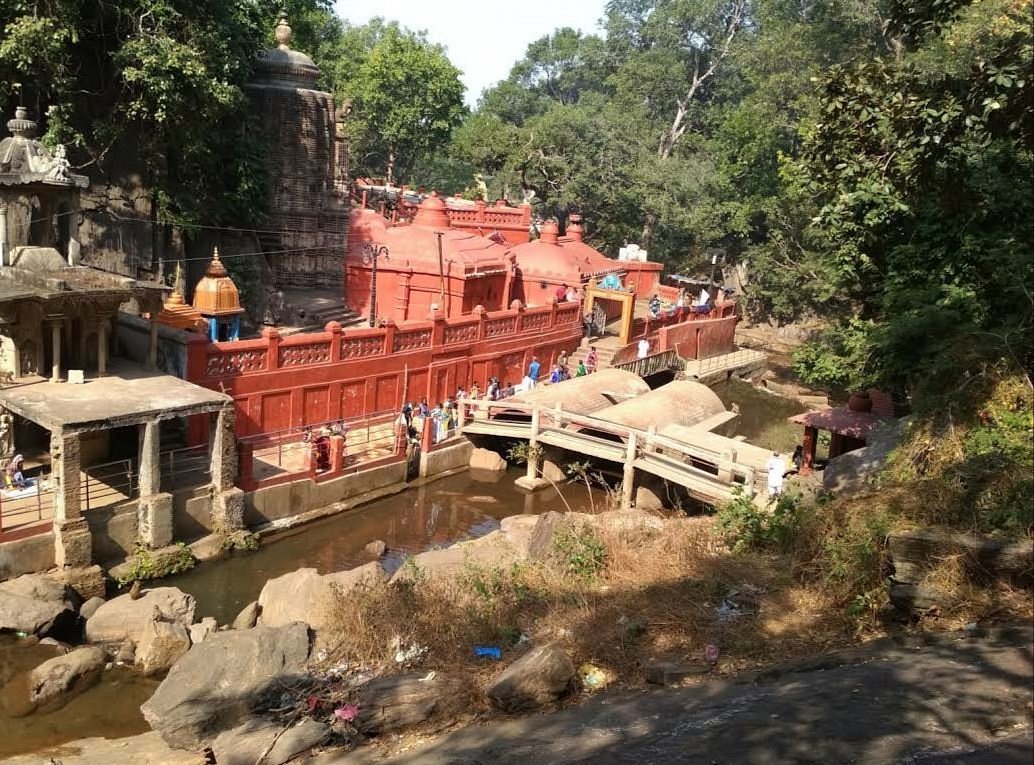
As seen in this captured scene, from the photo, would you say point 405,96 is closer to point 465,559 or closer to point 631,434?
point 631,434

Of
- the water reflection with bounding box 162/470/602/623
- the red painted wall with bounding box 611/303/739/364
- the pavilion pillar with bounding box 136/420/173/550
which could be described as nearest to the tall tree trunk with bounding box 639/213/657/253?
the red painted wall with bounding box 611/303/739/364

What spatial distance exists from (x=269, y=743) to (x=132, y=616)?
5.49 meters

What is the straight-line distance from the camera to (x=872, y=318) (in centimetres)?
1773

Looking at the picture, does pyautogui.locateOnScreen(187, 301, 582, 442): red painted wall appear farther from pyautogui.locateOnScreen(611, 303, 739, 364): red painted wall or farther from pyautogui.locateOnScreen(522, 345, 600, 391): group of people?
pyautogui.locateOnScreen(611, 303, 739, 364): red painted wall

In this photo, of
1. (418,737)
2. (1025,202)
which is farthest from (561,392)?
(418,737)

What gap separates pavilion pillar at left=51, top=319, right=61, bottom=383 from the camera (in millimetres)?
16062

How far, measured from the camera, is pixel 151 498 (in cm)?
1573

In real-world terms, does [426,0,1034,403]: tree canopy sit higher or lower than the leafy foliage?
higher

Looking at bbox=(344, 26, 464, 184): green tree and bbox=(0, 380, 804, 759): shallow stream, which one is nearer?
bbox=(0, 380, 804, 759): shallow stream

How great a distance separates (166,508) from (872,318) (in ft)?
45.2

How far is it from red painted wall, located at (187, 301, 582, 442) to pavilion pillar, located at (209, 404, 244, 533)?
7.76 ft

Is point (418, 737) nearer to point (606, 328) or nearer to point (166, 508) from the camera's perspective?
point (166, 508)

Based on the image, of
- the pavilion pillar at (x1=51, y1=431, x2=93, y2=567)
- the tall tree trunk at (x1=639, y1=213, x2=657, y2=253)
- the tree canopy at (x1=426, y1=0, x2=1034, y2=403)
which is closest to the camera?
the tree canopy at (x1=426, y1=0, x2=1034, y2=403)

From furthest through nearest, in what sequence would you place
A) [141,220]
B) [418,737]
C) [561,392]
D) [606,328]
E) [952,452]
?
[606,328], [141,220], [561,392], [952,452], [418,737]
